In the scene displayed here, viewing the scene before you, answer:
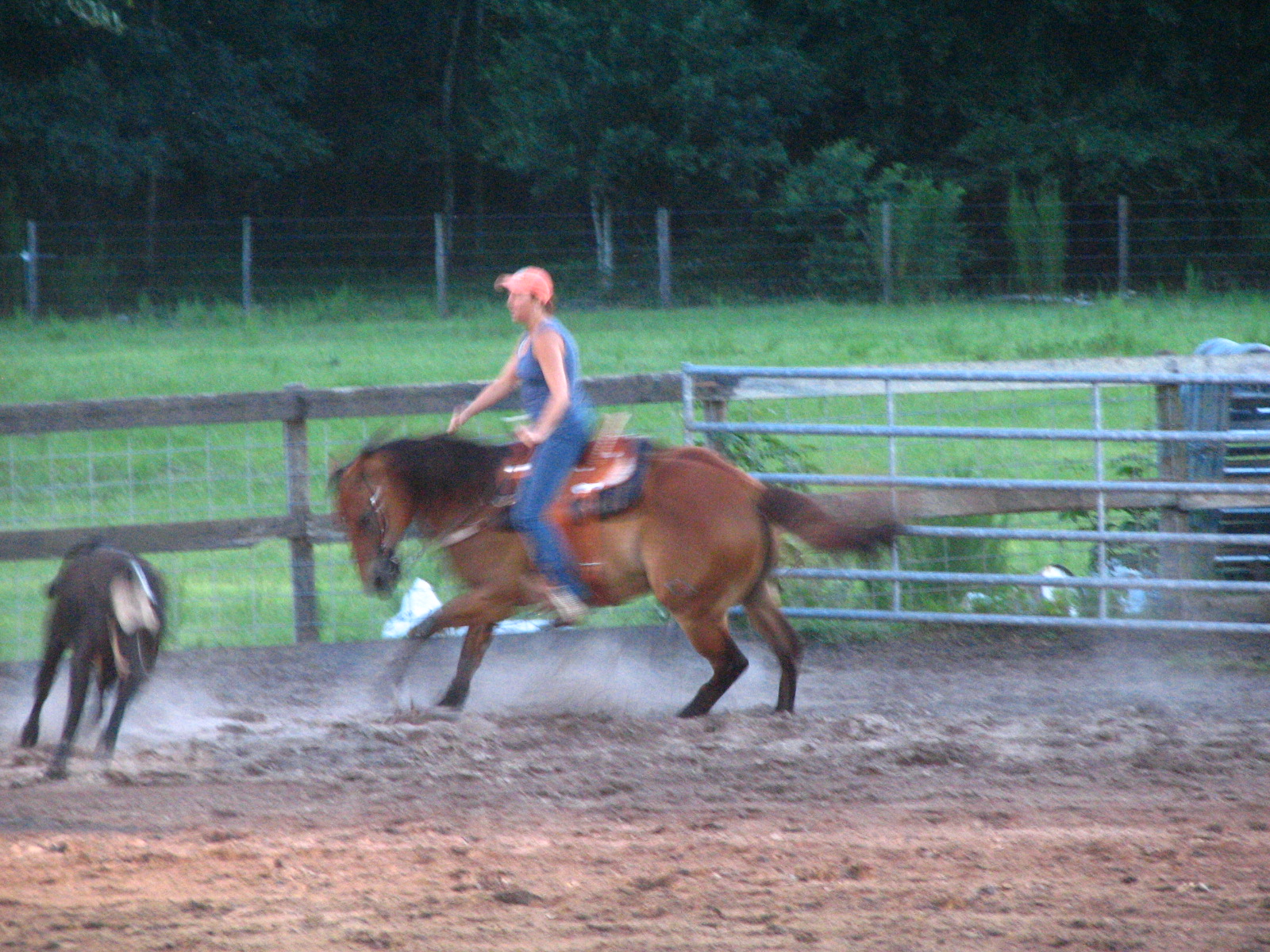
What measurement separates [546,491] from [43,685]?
87.2 inches

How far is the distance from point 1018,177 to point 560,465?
20663 mm

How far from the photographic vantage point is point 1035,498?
8.34m

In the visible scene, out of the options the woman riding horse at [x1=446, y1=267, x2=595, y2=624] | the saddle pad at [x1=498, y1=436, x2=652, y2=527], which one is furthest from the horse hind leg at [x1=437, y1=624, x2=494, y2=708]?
the saddle pad at [x1=498, y1=436, x2=652, y2=527]

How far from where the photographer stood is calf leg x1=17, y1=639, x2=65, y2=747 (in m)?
6.12

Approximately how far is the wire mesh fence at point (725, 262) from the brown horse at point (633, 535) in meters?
14.6

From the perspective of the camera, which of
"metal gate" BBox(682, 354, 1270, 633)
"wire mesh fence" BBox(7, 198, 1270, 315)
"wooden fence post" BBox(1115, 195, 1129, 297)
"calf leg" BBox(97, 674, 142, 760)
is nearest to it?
"calf leg" BBox(97, 674, 142, 760)

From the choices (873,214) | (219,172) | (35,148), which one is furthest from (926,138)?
(35,148)

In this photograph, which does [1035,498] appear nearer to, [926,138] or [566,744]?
[566,744]

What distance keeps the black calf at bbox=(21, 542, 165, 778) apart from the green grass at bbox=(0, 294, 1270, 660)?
1948 mm

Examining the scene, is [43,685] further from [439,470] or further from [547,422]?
[547,422]

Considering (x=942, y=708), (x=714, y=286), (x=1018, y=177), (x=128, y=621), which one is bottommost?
(x=942, y=708)

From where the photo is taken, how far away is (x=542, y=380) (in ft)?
21.5

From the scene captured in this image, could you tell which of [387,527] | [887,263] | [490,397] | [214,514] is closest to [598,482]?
[490,397]

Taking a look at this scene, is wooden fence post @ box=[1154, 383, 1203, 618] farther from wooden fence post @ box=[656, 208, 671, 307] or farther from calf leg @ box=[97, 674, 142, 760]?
wooden fence post @ box=[656, 208, 671, 307]
